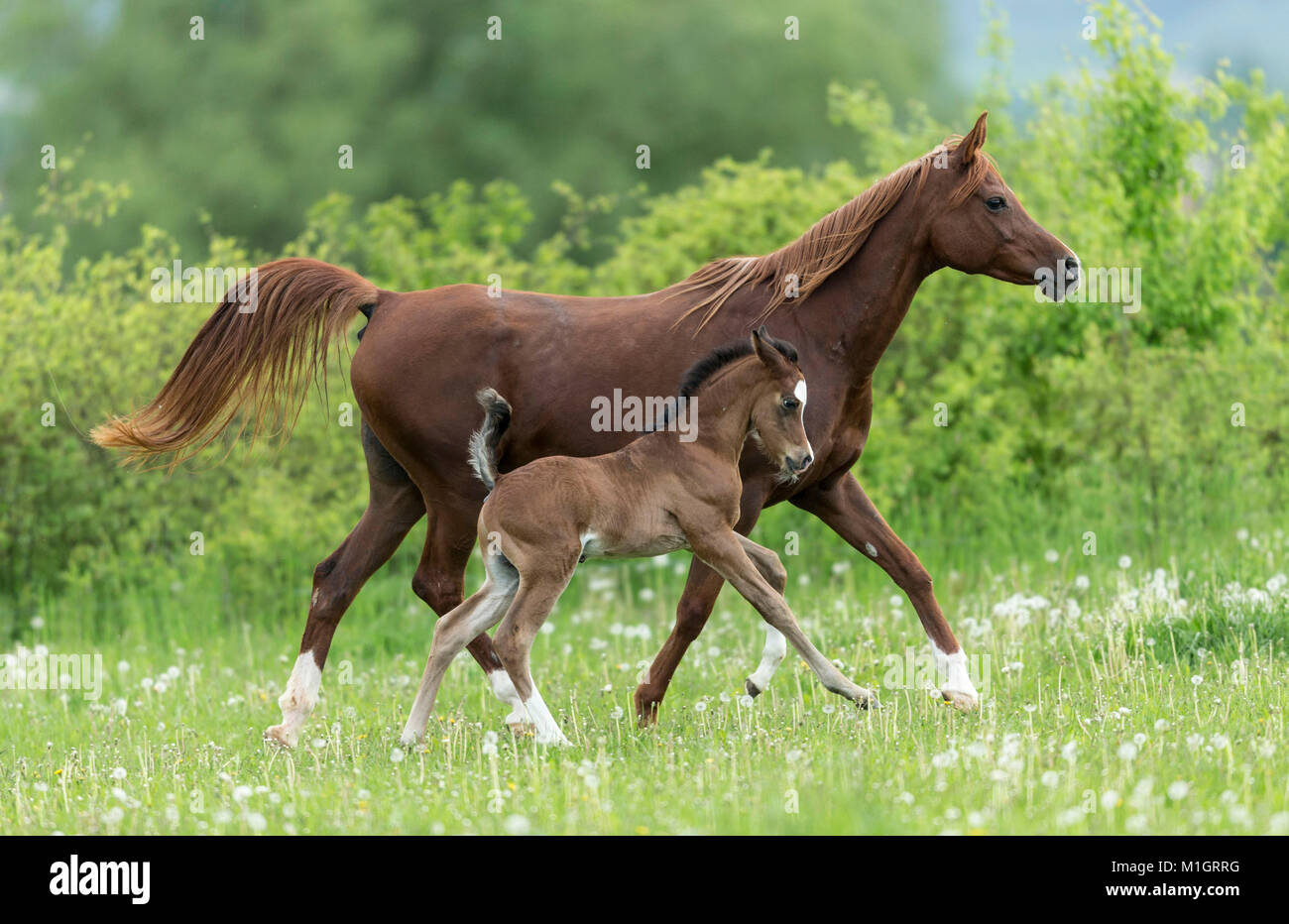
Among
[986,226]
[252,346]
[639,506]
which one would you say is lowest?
[639,506]

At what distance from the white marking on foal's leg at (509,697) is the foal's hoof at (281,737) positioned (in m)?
0.92

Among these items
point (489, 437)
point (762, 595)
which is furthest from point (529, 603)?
point (762, 595)

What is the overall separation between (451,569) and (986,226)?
286 cm

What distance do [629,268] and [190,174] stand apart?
1379 centimetres

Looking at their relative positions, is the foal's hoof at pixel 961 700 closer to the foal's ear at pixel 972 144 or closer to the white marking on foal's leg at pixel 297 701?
the foal's ear at pixel 972 144

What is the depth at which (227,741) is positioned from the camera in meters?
6.52

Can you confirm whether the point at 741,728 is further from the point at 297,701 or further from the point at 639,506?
the point at 297,701

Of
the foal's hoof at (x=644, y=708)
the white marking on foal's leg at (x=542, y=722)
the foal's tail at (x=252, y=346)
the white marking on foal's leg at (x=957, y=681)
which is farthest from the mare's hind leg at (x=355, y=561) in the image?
the white marking on foal's leg at (x=957, y=681)

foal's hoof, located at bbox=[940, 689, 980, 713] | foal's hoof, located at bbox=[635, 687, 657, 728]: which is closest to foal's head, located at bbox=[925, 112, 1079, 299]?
foal's hoof, located at bbox=[940, 689, 980, 713]

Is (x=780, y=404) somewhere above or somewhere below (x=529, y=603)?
above

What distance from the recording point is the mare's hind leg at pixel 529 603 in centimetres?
564

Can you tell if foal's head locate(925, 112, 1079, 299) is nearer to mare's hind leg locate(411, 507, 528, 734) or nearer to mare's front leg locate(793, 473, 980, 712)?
mare's front leg locate(793, 473, 980, 712)

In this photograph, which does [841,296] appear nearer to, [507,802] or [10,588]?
[507,802]

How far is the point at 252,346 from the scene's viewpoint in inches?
267
